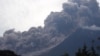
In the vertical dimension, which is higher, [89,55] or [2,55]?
[2,55]

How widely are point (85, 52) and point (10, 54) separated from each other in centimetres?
3069

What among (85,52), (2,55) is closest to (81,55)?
(85,52)

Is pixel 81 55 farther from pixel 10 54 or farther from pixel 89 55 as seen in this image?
pixel 10 54

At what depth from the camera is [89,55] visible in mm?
64625

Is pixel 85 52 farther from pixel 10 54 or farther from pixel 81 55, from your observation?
pixel 10 54

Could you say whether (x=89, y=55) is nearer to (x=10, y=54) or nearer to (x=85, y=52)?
(x=85, y=52)

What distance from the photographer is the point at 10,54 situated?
88.2 meters

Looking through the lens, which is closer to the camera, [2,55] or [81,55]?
[81,55]

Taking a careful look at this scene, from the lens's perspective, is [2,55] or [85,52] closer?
[85,52]

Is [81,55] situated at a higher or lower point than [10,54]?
lower

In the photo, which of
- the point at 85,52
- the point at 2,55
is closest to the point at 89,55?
the point at 85,52

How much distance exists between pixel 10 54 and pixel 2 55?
3281mm

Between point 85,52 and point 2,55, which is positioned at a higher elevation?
point 2,55

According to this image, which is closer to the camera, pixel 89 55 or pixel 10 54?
pixel 89 55
